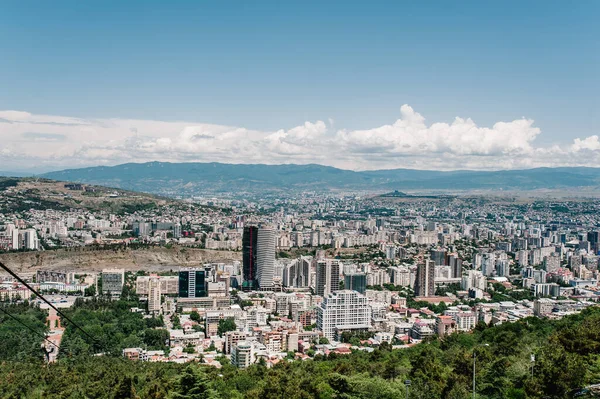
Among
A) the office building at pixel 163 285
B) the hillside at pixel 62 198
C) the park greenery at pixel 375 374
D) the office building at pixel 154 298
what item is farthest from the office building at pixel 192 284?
the hillside at pixel 62 198

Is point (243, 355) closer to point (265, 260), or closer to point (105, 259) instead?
point (265, 260)

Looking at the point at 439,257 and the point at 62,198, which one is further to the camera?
the point at 62,198

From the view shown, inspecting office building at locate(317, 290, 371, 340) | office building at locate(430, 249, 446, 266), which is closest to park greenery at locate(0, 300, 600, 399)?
office building at locate(317, 290, 371, 340)

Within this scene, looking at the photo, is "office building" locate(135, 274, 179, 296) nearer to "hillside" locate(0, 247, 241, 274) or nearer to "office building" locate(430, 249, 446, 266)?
"hillside" locate(0, 247, 241, 274)

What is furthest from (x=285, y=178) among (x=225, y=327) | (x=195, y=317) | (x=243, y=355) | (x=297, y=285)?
(x=243, y=355)

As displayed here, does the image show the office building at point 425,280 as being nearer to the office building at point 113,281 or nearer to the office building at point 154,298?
the office building at point 154,298
